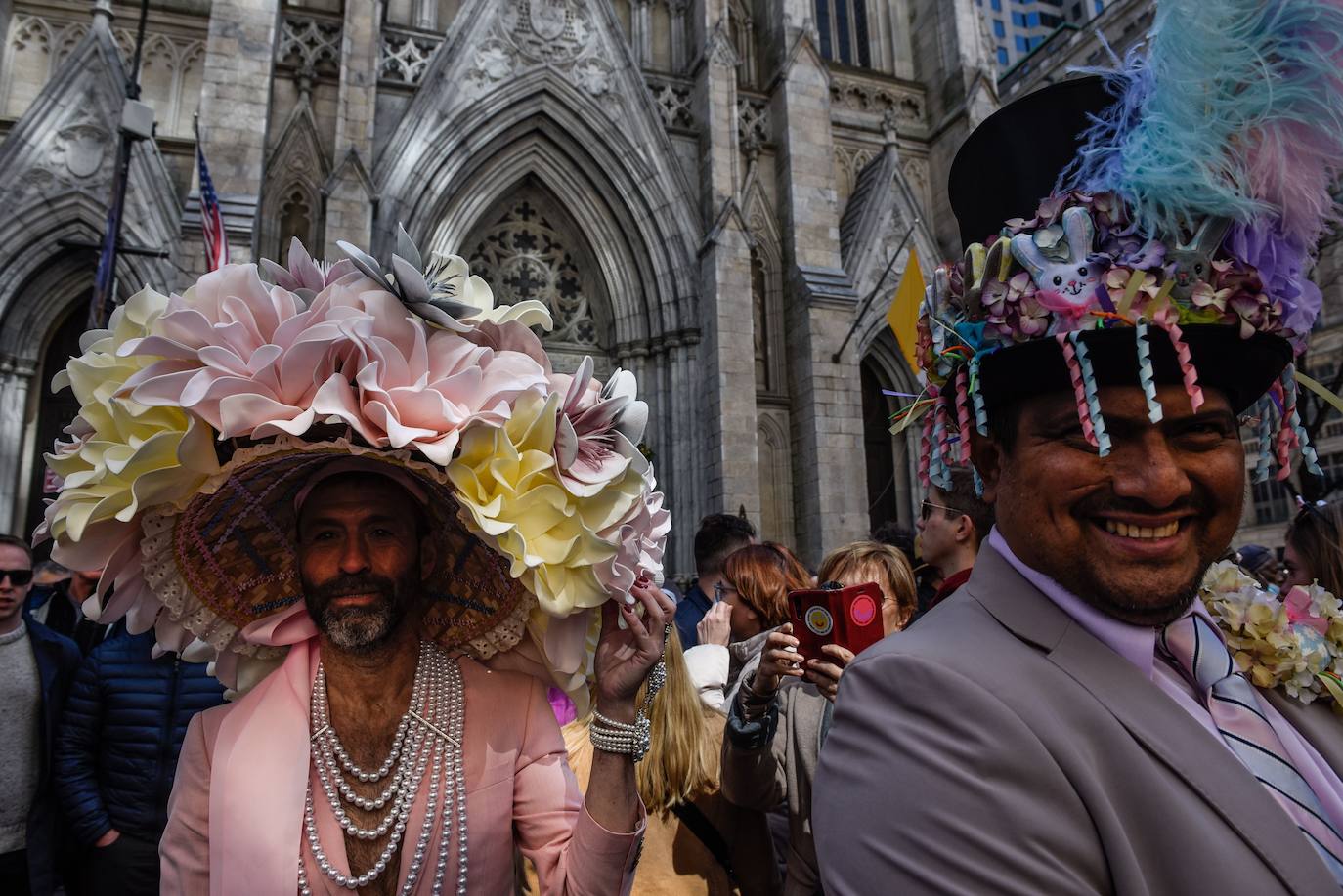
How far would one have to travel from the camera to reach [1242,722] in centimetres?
140

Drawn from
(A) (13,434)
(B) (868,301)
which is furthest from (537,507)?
(B) (868,301)

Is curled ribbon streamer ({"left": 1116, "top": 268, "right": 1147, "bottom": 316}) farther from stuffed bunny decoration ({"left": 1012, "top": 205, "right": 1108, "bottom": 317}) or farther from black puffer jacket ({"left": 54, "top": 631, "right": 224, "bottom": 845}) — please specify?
black puffer jacket ({"left": 54, "top": 631, "right": 224, "bottom": 845})

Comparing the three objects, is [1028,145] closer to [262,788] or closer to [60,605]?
[262,788]

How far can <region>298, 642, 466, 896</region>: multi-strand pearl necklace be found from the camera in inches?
64.6

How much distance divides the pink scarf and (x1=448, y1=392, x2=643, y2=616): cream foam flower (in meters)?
0.61

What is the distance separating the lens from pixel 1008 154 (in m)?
1.51

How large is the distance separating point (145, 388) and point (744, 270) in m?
11.5

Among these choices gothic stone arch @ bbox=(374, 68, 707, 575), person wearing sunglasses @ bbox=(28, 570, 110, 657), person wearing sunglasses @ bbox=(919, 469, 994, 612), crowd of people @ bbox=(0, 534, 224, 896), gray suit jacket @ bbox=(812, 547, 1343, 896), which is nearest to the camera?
gray suit jacket @ bbox=(812, 547, 1343, 896)

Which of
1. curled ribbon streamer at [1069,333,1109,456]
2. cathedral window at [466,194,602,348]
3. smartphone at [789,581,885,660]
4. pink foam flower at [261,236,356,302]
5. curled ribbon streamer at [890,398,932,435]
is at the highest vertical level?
cathedral window at [466,194,602,348]

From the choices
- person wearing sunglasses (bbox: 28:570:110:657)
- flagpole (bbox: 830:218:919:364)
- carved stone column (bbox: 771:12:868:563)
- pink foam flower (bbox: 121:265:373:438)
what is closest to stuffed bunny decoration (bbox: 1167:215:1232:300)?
pink foam flower (bbox: 121:265:373:438)

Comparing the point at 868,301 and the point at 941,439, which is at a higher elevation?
the point at 868,301

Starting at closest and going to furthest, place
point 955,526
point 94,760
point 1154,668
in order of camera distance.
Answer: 1. point 1154,668
2. point 955,526
3. point 94,760

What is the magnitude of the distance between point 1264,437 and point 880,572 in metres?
1.45

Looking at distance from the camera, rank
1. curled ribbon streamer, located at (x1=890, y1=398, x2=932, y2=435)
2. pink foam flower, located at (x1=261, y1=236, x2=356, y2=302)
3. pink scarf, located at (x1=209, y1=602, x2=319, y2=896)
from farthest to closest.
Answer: curled ribbon streamer, located at (x1=890, y1=398, x2=932, y2=435) < pink foam flower, located at (x1=261, y1=236, x2=356, y2=302) < pink scarf, located at (x1=209, y1=602, x2=319, y2=896)
